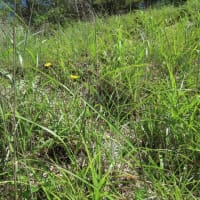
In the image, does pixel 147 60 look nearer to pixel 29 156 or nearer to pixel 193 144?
pixel 193 144

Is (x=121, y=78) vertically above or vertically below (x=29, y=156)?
above

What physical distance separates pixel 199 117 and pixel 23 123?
63 cm

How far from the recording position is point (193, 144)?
1.03m

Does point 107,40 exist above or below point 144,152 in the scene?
above

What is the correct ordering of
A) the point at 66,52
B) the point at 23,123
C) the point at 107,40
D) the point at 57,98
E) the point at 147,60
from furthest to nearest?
the point at 107,40 < the point at 66,52 < the point at 147,60 < the point at 57,98 < the point at 23,123

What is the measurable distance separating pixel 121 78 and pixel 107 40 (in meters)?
0.68

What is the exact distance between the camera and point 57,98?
4.33 feet

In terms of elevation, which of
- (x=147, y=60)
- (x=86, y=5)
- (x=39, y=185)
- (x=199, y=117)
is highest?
(x=86, y=5)

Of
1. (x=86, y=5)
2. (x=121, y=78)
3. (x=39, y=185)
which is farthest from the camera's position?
(x=86, y=5)

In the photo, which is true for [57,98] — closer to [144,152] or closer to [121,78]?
[121,78]

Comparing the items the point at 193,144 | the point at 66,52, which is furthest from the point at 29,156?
the point at 66,52

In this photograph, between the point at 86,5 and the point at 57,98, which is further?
the point at 86,5

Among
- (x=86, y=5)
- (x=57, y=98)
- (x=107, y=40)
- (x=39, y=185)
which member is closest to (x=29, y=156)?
(x=39, y=185)

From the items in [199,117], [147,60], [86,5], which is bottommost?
[199,117]
